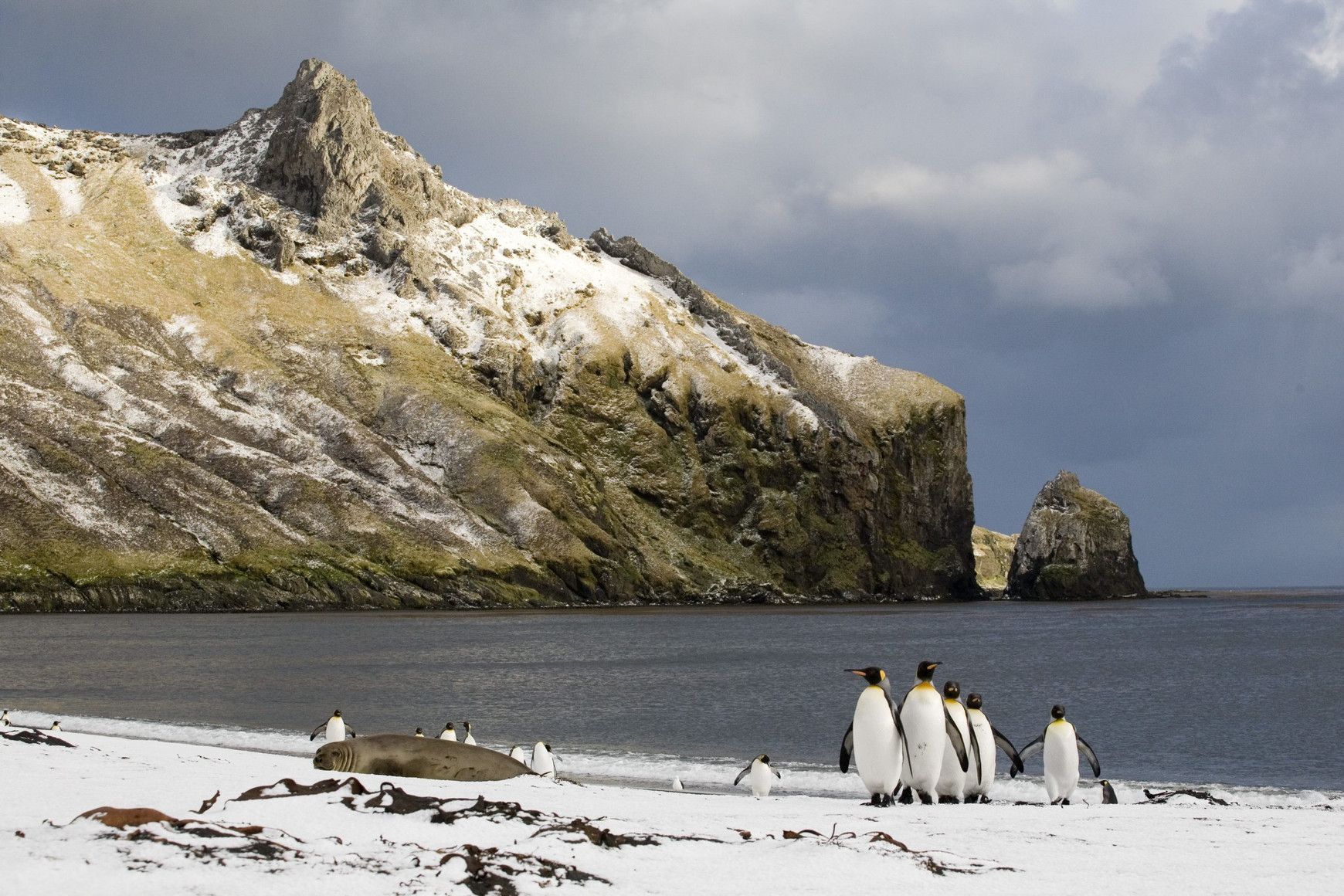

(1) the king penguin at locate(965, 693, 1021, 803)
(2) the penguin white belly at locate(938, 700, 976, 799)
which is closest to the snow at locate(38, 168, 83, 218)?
(1) the king penguin at locate(965, 693, 1021, 803)

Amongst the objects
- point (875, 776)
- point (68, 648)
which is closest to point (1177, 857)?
point (875, 776)

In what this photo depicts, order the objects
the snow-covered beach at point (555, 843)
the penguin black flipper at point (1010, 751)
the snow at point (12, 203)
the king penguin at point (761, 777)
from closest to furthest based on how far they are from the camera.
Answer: the snow-covered beach at point (555, 843), the penguin black flipper at point (1010, 751), the king penguin at point (761, 777), the snow at point (12, 203)

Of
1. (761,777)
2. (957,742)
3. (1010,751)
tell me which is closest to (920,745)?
(957,742)

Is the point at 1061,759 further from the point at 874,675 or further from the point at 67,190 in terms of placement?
the point at 67,190

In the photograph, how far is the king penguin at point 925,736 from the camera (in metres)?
17.0

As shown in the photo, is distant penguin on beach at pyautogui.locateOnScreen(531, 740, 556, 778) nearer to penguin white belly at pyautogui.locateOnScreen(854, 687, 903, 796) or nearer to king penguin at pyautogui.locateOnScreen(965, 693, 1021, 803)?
penguin white belly at pyautogui.locateOnScreen(854, 687, 903, 796)

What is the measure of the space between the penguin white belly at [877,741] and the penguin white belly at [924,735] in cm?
22

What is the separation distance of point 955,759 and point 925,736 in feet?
3.66

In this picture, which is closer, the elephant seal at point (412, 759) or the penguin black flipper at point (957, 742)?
the elephant seal at point (412, 759)

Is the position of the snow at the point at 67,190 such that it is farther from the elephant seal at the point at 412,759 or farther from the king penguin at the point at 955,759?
the king penguin at the point at 955,759

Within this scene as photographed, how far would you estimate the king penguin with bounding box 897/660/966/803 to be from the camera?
17.0 m

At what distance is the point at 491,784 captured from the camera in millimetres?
15906

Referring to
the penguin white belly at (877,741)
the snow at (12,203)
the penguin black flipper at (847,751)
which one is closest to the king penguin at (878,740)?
the penguin white belly at (877,741)

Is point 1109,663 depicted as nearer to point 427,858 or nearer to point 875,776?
point 875,776
